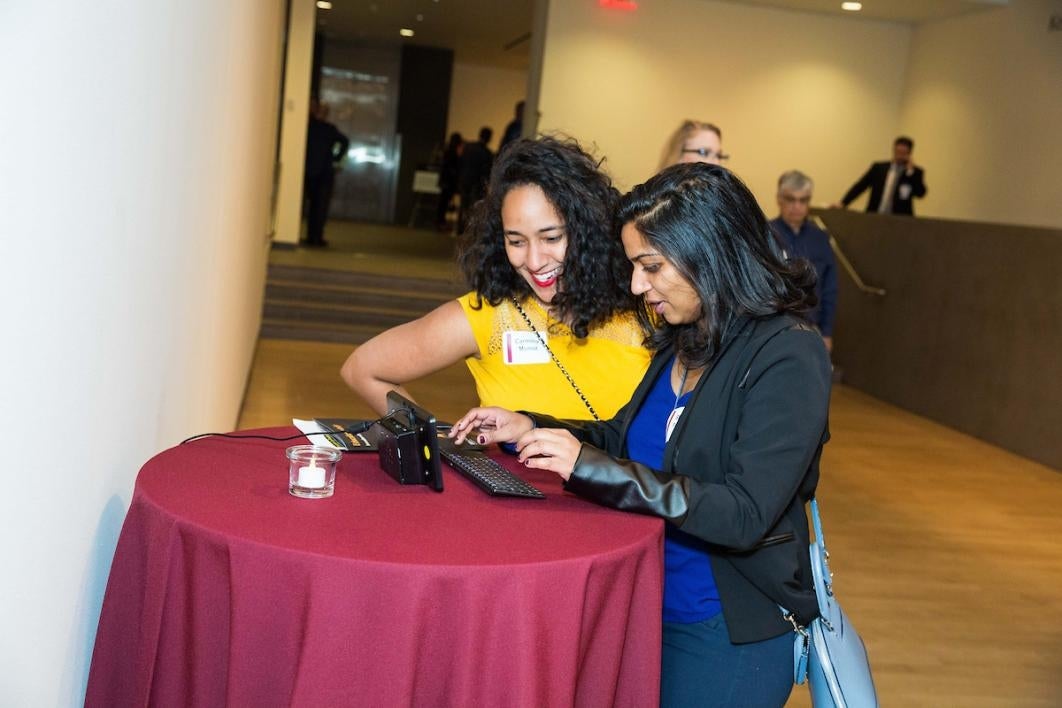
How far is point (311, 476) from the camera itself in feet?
5.83

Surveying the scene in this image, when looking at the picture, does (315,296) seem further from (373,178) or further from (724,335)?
(373,178)

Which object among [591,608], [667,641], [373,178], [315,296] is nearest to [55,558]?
[591,608]

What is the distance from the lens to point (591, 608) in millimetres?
1627

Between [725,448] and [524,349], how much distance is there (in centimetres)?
81

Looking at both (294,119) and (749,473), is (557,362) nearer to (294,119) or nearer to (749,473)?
(749,473)

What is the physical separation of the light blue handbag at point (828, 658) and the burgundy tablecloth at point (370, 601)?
0.28 meters

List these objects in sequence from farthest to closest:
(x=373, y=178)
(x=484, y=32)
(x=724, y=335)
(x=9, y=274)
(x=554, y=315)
Result: (x=373, y=178)
(x=484, y=32)
(x=554, y=315)
(x=724, y=335)
(x=9, y=274)

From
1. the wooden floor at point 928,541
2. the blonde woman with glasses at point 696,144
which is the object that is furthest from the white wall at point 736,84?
the blonde woman with glasses at point 696,144

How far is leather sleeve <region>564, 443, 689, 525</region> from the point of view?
175 centimetres

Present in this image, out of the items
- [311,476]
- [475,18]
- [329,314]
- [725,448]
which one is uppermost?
[475,18]

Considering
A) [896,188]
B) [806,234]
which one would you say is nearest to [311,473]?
[806,234]

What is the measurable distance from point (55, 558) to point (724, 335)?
1.06 metres

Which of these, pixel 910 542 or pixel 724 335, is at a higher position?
pixel 724 335

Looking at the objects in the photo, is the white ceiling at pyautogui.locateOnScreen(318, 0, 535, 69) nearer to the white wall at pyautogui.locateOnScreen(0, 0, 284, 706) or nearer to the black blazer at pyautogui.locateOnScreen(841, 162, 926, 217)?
the black blazer at pyautogui.locateOnScreen(841, 162, 926, 217)
